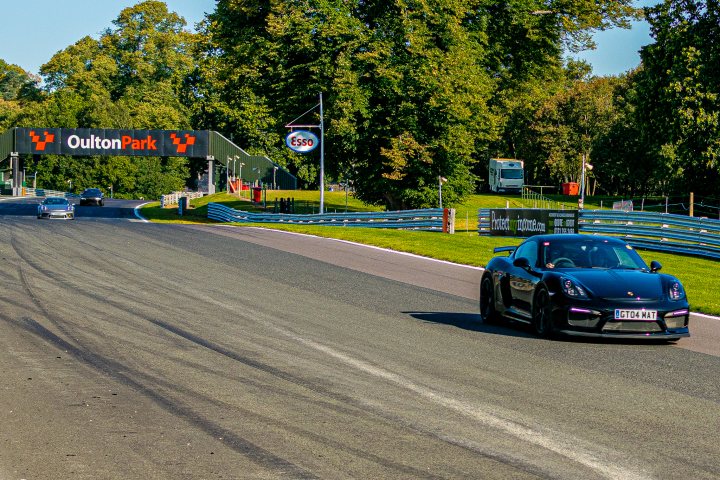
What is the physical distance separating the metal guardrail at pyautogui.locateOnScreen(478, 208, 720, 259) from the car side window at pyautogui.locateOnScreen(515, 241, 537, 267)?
57.9 ft

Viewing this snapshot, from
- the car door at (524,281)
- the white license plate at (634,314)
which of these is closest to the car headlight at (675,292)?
the white license plate at (634,314)

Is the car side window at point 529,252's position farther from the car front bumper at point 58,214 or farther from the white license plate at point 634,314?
the car front bumper at point 58,214

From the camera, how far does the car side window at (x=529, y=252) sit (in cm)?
1378

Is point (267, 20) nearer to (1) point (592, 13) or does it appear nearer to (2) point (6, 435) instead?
(1) point (592, 13)

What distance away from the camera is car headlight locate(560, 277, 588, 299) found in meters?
12.4

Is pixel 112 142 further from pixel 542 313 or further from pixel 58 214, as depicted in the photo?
pixel 542 313

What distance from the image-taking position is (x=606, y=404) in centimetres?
858

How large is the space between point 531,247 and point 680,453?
736cm

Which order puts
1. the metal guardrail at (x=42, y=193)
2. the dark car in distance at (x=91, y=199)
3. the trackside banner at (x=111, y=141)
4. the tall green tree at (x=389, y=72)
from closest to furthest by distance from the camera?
the tall green tree at (x=389, y=72), the dark car in distance at (x=91, y=199), the trackside banner at (x=111, y=141), the metal guardrail at (x=42, y=193)

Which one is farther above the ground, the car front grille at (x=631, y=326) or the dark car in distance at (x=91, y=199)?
the car front grille at (x=631, y=326)

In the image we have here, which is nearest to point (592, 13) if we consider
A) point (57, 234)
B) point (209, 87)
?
point (57, 234)

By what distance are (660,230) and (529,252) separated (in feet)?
67.5

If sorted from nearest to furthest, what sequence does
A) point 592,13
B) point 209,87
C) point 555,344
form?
point 555,344, point 592,13, point 209,87

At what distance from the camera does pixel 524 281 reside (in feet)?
44.5
